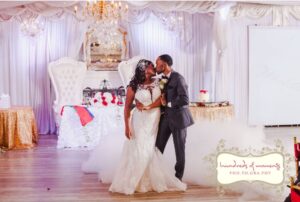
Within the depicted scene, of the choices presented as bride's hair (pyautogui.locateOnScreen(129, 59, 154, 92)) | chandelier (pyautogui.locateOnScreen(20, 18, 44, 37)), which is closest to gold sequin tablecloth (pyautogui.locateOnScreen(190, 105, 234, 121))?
bride's hair (pyautogui.locateOnScreen(129, 59, 154, 92))

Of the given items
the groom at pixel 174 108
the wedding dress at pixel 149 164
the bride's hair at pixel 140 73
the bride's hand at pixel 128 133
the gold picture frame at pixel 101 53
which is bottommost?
the wedding dress at pixel 149 164

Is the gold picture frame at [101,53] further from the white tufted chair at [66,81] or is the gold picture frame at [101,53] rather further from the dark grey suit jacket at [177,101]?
the dark grey suit jacket at [177,101]

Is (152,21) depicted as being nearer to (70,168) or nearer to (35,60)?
(35,60)

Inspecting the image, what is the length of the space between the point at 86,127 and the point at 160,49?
2.98 metres

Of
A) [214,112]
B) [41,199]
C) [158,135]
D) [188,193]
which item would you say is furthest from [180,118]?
[214,112]

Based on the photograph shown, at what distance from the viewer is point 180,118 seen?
4441 mm

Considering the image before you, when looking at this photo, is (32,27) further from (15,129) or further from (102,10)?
(15,129)

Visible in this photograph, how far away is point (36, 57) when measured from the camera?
9.27 metres

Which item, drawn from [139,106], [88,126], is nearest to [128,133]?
[139,106]

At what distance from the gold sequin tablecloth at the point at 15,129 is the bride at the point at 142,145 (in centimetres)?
341

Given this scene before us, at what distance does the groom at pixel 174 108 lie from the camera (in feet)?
14.5

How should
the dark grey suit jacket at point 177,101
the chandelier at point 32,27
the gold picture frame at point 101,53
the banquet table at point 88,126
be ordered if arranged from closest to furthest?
the dark grey suit jacket at point 177,101, the banquet table at point 88,126, the chandelier at point 32,27, the gold picture frame at point 101,53

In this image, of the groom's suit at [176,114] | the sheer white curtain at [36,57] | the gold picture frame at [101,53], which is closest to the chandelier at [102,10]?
the sheer white curtain at [36,57]

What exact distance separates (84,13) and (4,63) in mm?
2685
